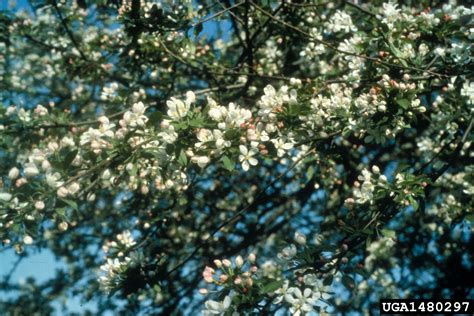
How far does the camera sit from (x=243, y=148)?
7.79 feet

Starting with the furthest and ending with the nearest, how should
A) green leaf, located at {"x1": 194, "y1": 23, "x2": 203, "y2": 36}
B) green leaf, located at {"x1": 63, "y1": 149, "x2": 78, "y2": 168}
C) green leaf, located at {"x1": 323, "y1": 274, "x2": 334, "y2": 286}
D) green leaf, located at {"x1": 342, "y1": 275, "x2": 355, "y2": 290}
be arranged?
1. green leaf, located at {"x1": 194, "y1": 23, "x2": 203, "y2": 36}
2. green leaf, located at {"x1": 342, "y1": 275, "x2": 355, "y2": 290}
3. green leaf, located at {"x1": 323, "y1": 274, "x2": 334, "y2": 286}
4. green leaf, located at {"x1": 63, "y1": 149, "x2": 78, "y2": 168}

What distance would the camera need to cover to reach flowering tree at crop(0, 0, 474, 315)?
235cm

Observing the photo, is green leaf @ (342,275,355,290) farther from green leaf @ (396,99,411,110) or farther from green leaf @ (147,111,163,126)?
green leaf @ (147,111,163,126)

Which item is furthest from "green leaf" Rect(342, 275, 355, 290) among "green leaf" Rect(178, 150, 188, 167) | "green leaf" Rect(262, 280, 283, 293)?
"green leaf" Rect(178, 150, 188, 167)

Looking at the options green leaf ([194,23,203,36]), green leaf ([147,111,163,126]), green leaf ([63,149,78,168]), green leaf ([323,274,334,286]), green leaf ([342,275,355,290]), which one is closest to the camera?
green leaf ([63,149,78,168])

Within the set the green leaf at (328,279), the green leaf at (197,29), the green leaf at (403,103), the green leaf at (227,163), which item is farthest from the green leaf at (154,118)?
the green leaf at (403,103)

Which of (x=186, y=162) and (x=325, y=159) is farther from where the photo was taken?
(x=325, y=159)

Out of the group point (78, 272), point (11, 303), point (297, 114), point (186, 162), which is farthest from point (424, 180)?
point (11, 303)

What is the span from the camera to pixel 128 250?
138 inches

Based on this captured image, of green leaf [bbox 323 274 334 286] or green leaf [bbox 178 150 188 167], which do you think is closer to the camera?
green leaf [bbox 178 150 188 167]

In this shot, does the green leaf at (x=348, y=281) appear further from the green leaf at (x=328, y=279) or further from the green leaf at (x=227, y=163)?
the green leaf at (x=227, y=163)

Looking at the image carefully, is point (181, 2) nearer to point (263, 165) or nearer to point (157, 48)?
point (157, 48)

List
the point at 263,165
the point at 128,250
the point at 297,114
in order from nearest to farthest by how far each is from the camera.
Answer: the point at 297,114 < the point at 128,250 < the point at 263,165

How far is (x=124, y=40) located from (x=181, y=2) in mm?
1898
